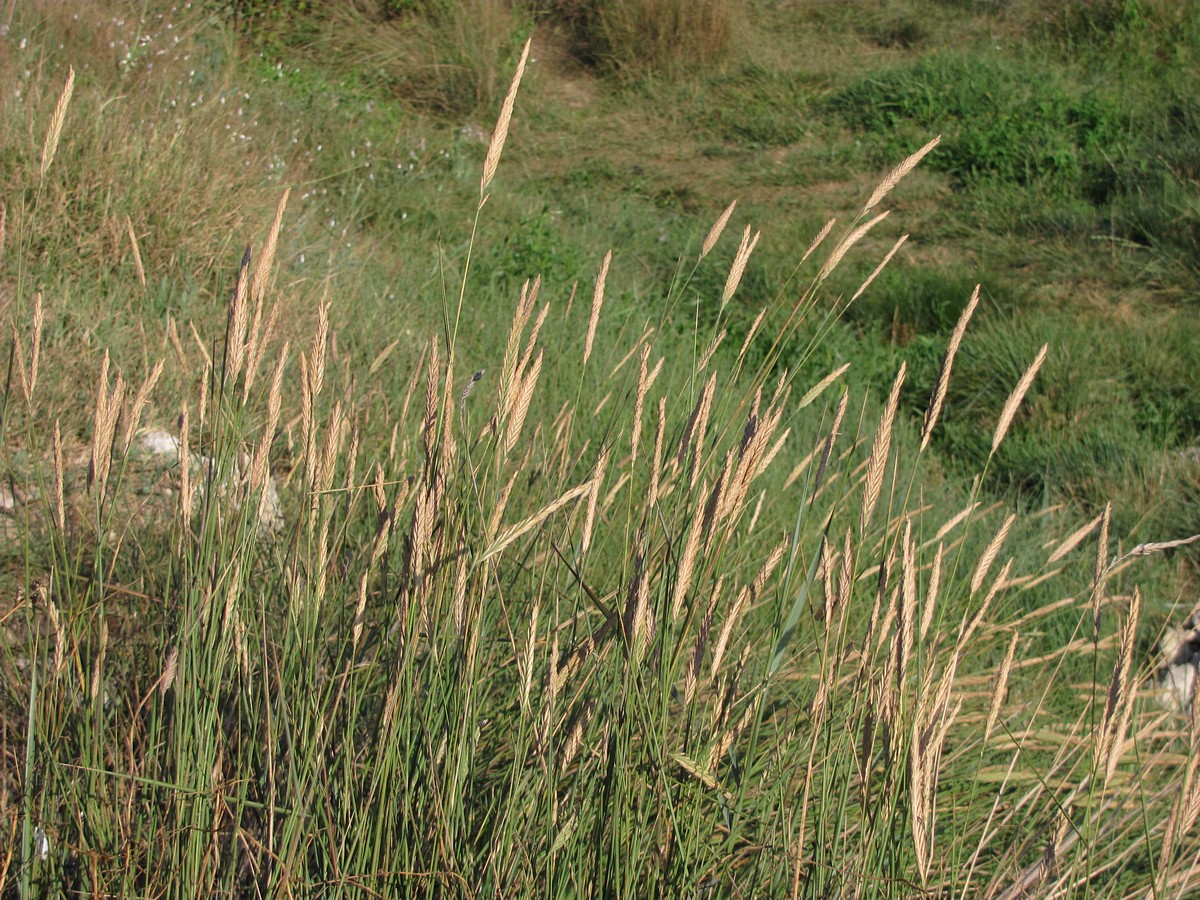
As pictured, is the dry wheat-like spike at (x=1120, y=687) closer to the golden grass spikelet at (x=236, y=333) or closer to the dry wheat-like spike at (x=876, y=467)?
the dry wheat-like spike at (x=876, y=467)

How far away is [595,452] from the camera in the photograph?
116 inches

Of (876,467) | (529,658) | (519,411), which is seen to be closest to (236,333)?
(519,411)

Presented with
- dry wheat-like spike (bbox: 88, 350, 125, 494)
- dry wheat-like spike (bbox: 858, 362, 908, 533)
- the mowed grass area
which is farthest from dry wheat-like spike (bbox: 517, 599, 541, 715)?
dry wheat-like spike (bbox: 88, 350, 125, 494)

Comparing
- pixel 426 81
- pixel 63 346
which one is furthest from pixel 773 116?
pixel 63 346

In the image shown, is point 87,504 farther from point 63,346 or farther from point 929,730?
point 929,730

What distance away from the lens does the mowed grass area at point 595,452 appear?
47.1 inches

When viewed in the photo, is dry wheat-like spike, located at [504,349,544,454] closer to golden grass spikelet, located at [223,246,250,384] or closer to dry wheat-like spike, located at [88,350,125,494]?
golden grass spikelet, located at [223,246,250,384]

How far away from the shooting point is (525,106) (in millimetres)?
7789

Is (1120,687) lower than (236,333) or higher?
lower

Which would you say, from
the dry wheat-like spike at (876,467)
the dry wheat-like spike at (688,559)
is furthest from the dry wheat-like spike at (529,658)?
the dry wheat-like spike at (876,467)

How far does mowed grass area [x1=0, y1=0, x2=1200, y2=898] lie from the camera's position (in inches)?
47.1

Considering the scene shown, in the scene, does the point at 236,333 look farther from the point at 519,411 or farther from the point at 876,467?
the point at 876,467

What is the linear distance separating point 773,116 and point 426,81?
2.44 m

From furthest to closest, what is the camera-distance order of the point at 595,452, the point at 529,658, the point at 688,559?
the point at 595,452 < the point at 529,658 < the point at 688,559
